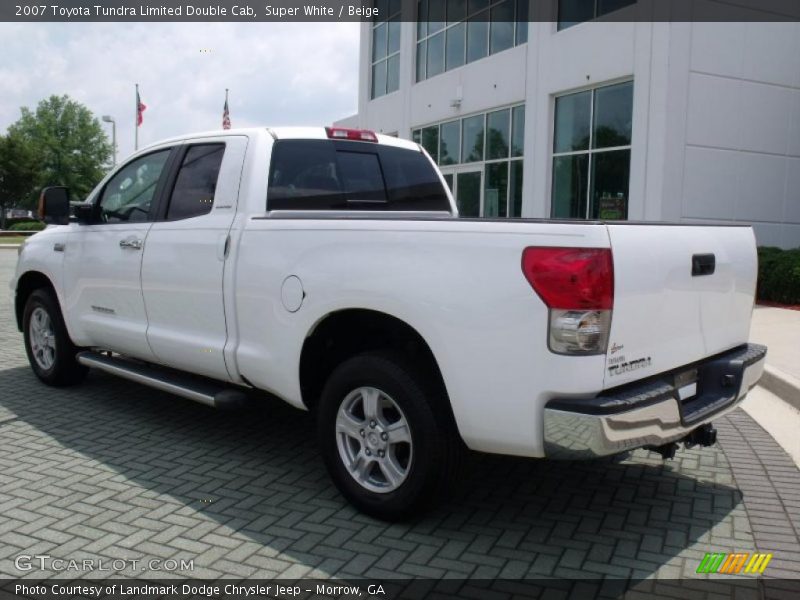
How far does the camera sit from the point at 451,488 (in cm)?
359

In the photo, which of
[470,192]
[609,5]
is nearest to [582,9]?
[609,5]

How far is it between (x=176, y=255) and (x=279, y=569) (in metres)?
2.28

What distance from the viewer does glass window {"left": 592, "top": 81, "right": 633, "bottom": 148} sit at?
15086 mm

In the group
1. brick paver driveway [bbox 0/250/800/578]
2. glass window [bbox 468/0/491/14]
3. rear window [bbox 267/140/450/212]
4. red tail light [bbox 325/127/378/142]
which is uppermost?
glass window [bbox 468/0/491/14]

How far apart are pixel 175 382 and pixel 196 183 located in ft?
4.22

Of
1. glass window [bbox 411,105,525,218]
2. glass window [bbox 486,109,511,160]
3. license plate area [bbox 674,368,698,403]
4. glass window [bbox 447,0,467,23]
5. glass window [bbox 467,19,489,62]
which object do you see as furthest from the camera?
glass window [bbox 447,0,467,23]

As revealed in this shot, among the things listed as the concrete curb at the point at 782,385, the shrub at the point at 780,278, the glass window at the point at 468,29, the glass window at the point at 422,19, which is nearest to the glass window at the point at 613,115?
the glass window at the point at 468,29

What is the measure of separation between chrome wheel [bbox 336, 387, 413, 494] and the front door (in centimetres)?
192

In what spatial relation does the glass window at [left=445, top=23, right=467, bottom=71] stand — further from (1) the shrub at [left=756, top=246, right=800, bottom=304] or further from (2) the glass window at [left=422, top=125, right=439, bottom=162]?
(1) the shrub at [left=756, top=246, right=800, bottom=304]

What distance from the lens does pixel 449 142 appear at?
21406mm

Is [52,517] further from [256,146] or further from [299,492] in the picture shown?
[256,146]

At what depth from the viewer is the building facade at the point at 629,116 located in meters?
14.4

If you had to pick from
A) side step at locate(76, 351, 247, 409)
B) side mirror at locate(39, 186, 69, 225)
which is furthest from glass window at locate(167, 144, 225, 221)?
side mirror at locate(39, 186, 69, 225)

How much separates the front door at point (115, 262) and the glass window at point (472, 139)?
1513 centimetres
